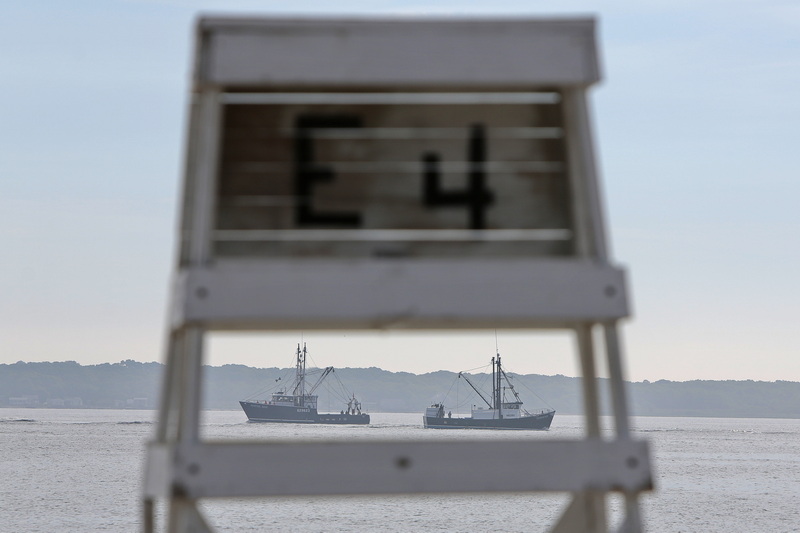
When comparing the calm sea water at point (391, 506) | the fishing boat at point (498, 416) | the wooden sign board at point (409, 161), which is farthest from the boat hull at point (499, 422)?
the wooden sign board at point (409, 161)

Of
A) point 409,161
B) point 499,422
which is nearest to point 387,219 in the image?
point 409,161

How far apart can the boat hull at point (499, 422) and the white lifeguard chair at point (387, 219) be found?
146m

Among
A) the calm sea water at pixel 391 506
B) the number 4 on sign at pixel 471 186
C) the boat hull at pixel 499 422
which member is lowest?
the calm sea water at pixel 391 506

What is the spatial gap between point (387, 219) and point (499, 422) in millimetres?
165475

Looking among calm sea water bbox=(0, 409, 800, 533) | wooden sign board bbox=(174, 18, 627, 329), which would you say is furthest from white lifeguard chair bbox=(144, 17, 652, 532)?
calm sea water bbox=(0, 409, 800, 533)

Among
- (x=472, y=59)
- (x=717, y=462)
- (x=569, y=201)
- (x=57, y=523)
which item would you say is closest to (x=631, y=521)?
(x=569, y=201)

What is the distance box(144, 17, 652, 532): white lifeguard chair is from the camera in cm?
386

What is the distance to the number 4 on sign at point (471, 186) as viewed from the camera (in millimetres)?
4336

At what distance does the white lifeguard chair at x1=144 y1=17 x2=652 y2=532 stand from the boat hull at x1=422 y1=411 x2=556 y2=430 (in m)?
146

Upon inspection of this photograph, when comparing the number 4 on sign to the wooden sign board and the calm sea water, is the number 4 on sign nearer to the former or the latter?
the wooden sign board

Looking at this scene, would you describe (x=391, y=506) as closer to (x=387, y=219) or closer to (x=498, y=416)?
(x=387, y=219)

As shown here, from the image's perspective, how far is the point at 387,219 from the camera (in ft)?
14.1

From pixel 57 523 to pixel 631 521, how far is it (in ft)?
200

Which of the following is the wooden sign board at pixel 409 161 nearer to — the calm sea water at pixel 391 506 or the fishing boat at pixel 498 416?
the calm sea water at pixel 391 506
